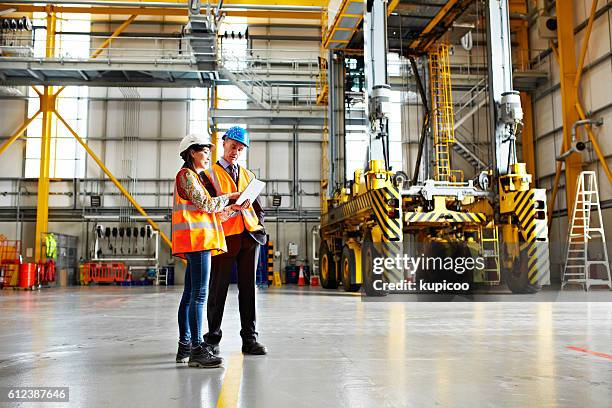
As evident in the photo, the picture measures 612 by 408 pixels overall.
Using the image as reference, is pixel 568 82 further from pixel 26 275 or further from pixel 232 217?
pixel 26 275

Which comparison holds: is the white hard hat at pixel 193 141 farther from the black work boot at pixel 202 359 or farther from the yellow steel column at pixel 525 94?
the yellow steel column at pixel 525 94

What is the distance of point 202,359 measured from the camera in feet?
10.9

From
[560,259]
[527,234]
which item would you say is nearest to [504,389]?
[527,234]

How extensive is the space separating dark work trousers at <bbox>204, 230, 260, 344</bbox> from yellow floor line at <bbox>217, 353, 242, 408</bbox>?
26 cm

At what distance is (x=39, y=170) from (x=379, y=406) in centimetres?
2346

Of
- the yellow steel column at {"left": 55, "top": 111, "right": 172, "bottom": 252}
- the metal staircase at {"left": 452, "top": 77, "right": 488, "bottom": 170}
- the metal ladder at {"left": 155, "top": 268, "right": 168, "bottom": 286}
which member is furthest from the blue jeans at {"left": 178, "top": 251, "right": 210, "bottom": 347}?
the metal ladder at {"left": 155, "top": 268, "right": 168, "bottom": 286}

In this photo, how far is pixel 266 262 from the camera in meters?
20.8

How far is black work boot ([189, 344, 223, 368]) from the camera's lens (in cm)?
331

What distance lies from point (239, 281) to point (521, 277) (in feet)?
25.6

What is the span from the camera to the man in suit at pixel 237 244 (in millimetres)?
3743

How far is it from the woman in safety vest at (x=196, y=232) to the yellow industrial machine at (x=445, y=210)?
6.72 m

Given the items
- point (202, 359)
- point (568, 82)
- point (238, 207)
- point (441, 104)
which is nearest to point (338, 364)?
point (202, 359)

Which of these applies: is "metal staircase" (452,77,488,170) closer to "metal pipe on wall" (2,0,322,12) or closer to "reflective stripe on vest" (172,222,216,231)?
"metal pipe on wall" (2,0,322,12)

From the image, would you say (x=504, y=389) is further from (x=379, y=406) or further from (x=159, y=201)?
(x=159, y=201)
